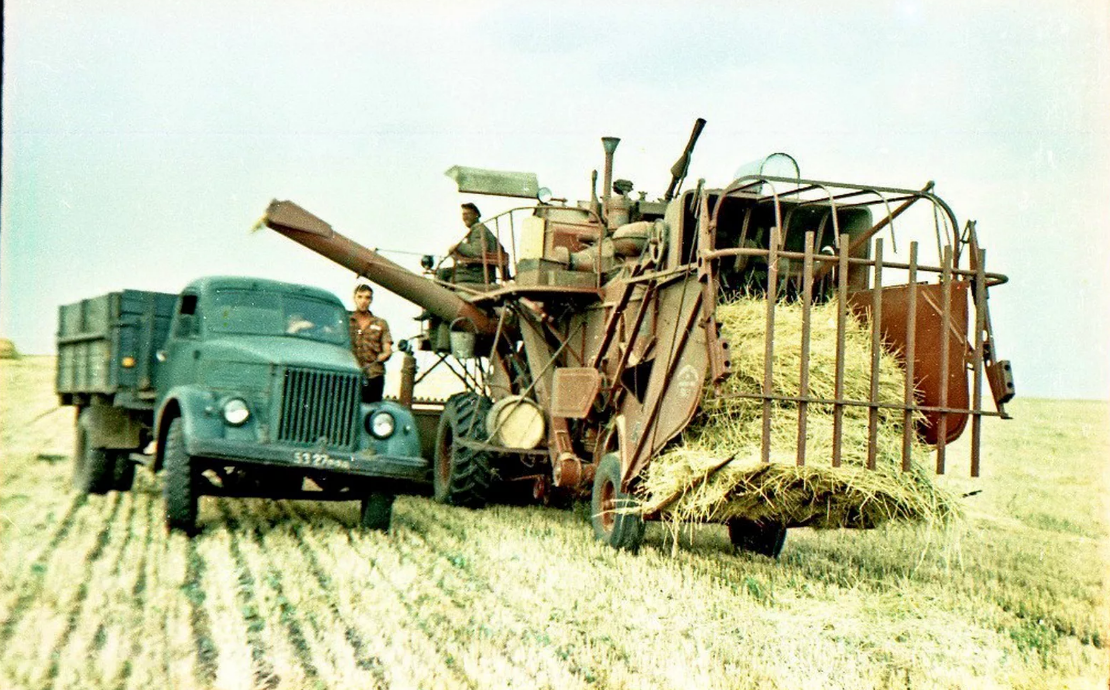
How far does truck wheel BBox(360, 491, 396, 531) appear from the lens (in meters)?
9.11

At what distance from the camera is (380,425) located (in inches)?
361

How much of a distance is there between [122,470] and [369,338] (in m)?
2.70

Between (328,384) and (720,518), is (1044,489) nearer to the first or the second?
(720,518)

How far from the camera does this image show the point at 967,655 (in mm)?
5859

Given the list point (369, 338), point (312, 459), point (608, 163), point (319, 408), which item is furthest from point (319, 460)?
point (608, 163)

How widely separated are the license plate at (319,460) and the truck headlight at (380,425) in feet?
1.86

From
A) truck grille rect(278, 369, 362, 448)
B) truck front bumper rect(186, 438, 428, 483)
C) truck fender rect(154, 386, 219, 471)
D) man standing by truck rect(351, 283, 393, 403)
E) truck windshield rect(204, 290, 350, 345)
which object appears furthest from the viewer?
man standing by truck rect(351, 283, 393, 403)

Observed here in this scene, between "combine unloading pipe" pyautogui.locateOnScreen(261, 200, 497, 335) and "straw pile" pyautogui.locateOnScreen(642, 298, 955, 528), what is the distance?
4489 millimetres

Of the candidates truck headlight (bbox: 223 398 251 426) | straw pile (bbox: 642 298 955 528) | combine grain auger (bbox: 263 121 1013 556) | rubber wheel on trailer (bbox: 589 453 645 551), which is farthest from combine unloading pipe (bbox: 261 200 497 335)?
straw pile (bbox: 642 298 955 528)

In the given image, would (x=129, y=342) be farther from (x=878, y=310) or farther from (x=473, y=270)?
(x=878, y=310)

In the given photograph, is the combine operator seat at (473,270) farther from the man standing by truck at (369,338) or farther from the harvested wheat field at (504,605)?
the harvested wheat field at (504,605)

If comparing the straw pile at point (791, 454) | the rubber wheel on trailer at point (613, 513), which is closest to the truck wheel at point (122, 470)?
the rubber wheel on trailer at point (613, 513)

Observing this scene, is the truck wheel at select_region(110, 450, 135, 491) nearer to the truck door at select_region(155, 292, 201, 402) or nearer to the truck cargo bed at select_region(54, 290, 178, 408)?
the truck cargo bed at select_region(54, 290, 178, 408)

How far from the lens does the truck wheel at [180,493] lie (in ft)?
27.2
